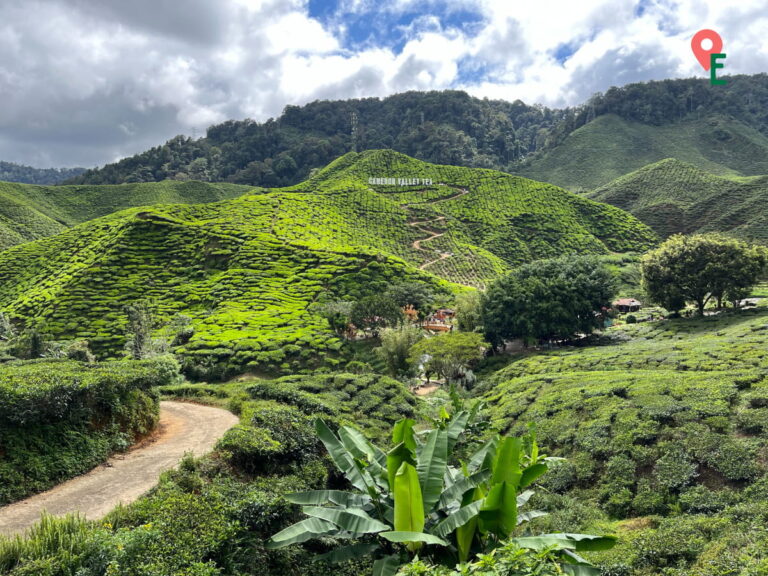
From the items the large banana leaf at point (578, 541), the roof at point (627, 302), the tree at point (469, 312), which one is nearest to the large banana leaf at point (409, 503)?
the large banana leaf at point (578, 541)

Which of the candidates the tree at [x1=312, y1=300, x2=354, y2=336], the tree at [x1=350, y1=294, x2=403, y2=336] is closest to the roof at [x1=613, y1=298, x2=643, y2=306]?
the tree at [x1=350, y1=294, x2=403, y2=336]

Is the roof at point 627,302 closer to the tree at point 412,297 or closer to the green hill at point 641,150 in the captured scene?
the tree at point 412,297

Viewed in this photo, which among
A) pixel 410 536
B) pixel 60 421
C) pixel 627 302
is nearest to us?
pixel 410 536

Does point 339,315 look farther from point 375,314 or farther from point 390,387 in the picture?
point 390,387

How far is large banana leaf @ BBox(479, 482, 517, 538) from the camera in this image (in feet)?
16.9

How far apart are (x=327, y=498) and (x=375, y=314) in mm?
33146

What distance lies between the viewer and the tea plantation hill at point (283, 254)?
131ft

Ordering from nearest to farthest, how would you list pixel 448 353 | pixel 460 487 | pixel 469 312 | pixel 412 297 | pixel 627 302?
pixel 460 487, pixel 448 353, pixel 469 312, pixel 412 297, pixel 627 302

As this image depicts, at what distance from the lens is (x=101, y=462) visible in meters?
9.20

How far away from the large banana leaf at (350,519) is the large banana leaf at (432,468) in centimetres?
63

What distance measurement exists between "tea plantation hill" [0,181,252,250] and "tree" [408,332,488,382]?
317ft

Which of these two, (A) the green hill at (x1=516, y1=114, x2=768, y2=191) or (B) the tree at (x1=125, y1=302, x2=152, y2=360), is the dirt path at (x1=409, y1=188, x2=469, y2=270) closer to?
(B) the tree at (x1=125, y1=302, x2=152, y2=360)

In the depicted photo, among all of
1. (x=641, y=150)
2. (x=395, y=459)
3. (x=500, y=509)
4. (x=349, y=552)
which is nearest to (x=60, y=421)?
(x=349, y=552)

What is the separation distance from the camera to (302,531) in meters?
5.48
